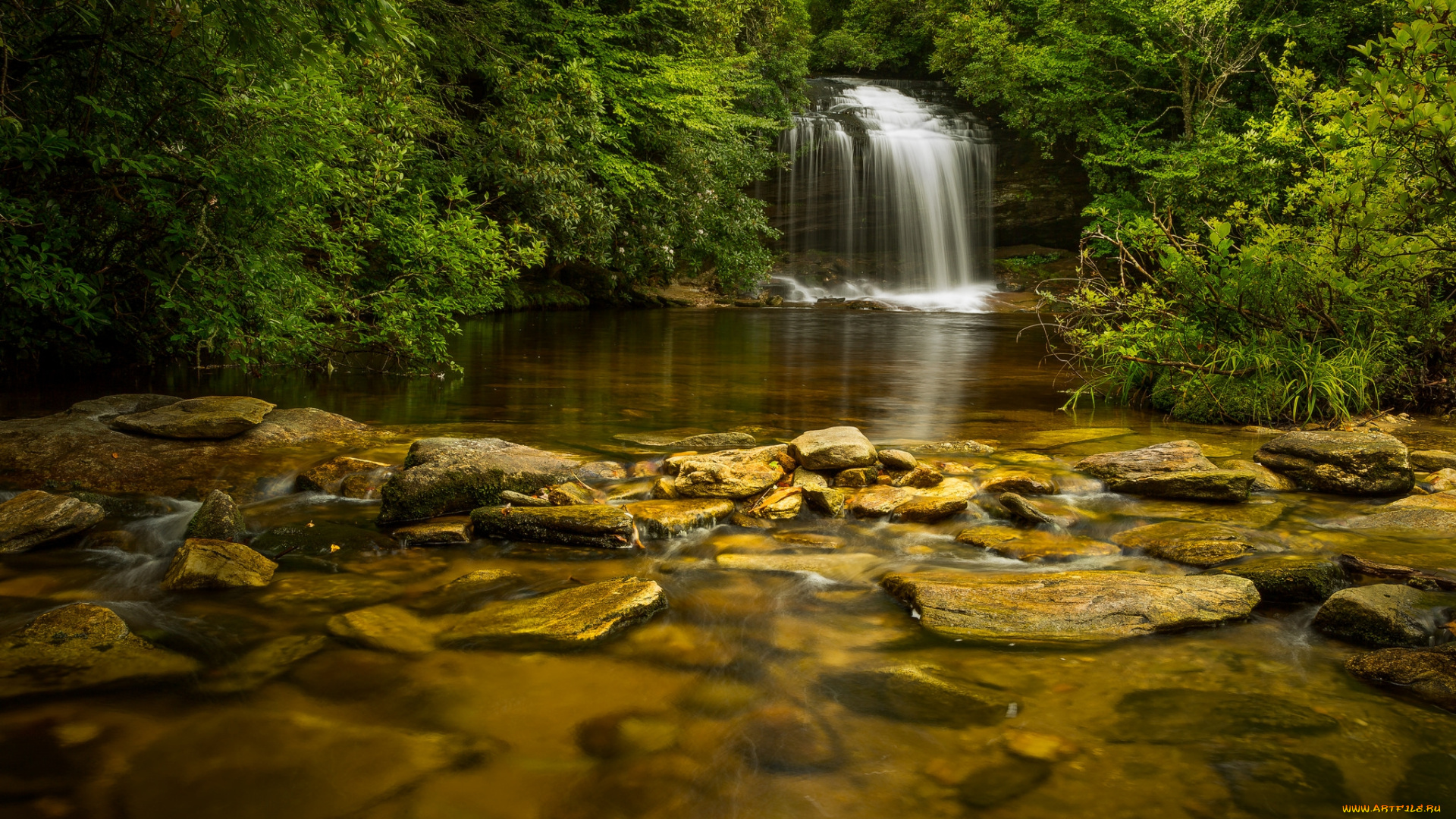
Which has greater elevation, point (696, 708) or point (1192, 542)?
point (1192, 542)

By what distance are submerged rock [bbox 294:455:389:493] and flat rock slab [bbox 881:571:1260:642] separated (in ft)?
11.8

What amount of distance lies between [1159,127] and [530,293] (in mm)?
19731

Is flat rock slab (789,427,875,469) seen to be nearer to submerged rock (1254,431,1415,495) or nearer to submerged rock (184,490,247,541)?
submerged rock (1254,431,1415,495)

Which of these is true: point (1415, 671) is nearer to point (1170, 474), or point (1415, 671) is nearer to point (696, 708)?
point (1170, 474)

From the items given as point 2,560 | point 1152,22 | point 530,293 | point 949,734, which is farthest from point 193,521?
point 1152,22

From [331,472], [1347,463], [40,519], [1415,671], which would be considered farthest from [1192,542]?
[40,519]

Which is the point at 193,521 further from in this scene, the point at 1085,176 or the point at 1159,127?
the point at 1085,176

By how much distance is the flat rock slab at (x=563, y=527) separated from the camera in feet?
15.3

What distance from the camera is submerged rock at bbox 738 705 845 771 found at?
2.76 meters

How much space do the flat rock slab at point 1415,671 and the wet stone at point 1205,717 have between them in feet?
1.24

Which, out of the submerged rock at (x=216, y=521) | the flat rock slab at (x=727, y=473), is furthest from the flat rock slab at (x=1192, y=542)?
the submerged rock at (x=216, y=521)

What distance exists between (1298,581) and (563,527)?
11.9ft

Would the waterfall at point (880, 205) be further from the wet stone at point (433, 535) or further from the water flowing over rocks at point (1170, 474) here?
the wet stone at point (433, 535)

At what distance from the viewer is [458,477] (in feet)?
16.7
